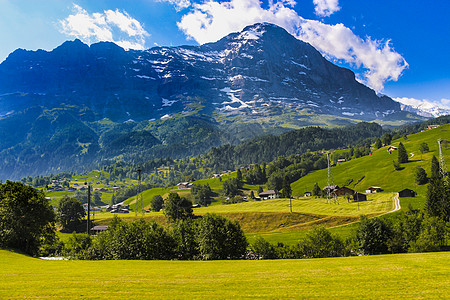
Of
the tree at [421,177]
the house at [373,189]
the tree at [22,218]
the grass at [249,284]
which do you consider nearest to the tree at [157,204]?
the tree at [22,218]

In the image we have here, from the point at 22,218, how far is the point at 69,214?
248 ft

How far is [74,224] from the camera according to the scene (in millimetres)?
137250

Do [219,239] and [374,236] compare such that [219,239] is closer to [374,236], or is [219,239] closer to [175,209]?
[374,236]

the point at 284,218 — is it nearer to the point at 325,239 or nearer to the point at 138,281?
the point at 325,239

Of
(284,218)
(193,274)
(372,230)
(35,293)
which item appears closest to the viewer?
(35,293)

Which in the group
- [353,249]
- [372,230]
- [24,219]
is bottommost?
[353,249]

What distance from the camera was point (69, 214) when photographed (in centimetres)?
13475

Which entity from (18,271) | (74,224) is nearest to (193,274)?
(18,271)

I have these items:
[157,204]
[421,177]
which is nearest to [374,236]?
[421,177]

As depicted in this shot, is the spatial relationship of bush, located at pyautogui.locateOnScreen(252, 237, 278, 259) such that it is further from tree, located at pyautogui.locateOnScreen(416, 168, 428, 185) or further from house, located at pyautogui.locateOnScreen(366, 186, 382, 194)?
tree, located at pyautogui.locateOnScreen(416, 168, 428, 185)

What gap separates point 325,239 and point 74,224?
395ft

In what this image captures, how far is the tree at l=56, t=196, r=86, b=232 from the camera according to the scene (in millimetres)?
134500

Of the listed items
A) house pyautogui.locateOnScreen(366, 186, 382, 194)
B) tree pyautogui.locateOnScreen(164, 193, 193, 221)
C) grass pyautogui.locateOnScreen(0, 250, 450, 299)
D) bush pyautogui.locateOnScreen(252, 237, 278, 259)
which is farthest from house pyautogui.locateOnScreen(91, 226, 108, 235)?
house pyautogui.locateOnScreen(366, 186, 382, 194)

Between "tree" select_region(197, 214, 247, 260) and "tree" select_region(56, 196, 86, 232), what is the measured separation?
95656mm
